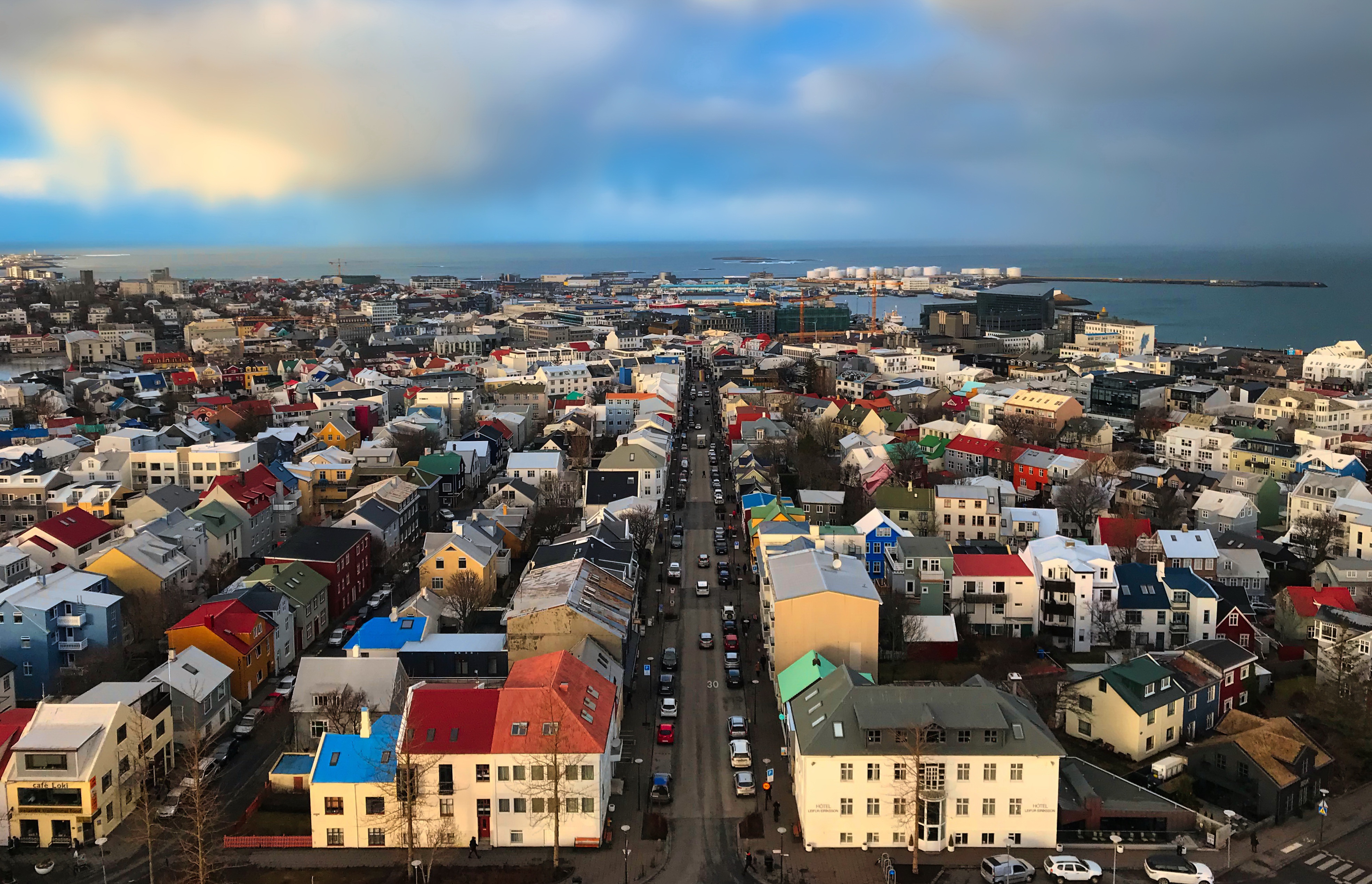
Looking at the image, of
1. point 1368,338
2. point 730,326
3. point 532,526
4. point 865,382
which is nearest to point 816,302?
point 730,326

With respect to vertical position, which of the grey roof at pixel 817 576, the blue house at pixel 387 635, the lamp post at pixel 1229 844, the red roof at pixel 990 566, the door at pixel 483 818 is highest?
the grey roof at pixel 817 576

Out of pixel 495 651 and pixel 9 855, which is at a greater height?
pixel 495 651

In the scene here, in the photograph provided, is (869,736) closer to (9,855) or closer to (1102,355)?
(9,855)

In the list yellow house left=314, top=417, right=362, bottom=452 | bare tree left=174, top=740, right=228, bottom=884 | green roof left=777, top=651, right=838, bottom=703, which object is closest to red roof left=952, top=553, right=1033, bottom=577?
green roof left=777, top=651, right=838, bottom=703

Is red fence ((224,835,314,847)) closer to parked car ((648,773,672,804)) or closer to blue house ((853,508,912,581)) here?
parked car ((648,773,672,804))

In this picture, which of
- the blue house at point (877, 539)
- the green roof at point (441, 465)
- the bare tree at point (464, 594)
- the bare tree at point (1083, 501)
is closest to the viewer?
the bare tree at point (464, 594)

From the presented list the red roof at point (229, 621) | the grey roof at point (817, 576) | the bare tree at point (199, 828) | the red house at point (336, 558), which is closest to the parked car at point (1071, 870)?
the grey roof at point (817, 576)

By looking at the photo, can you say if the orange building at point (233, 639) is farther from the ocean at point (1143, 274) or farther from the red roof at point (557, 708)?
the ocean at point (1143, 274)
